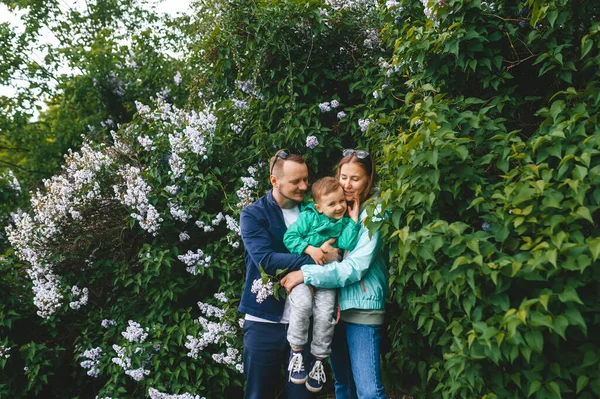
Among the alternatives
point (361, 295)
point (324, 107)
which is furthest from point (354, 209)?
point (324, 107)

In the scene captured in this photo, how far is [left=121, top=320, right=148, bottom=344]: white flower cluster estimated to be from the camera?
4281 millimetres

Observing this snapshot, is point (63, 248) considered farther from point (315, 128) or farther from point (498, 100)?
point (498, 100)

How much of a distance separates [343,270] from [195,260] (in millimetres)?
1999

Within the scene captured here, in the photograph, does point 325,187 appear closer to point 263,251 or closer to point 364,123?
point 263,251

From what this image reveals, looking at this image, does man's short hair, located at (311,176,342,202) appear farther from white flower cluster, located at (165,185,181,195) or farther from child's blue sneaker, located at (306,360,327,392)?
white flower cluster, located at (165,185,181,195)

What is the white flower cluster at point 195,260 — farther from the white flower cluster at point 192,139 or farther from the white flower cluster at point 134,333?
the white flower cluster at point 192,139

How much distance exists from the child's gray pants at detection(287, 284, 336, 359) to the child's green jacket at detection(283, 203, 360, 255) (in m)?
0.29

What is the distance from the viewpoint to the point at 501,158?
2820 mm

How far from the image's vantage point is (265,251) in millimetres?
3105

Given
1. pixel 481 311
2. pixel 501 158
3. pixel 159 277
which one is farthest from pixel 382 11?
pixel 159 277

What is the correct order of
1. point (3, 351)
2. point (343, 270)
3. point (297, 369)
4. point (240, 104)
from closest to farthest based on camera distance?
point (343, 270)
point (297, 369)
point (3, 351)
point (240, 104)

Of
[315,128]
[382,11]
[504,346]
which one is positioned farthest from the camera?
[315,128]

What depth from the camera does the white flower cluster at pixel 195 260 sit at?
4.41m

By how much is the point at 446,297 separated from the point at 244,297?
4.41 ft
